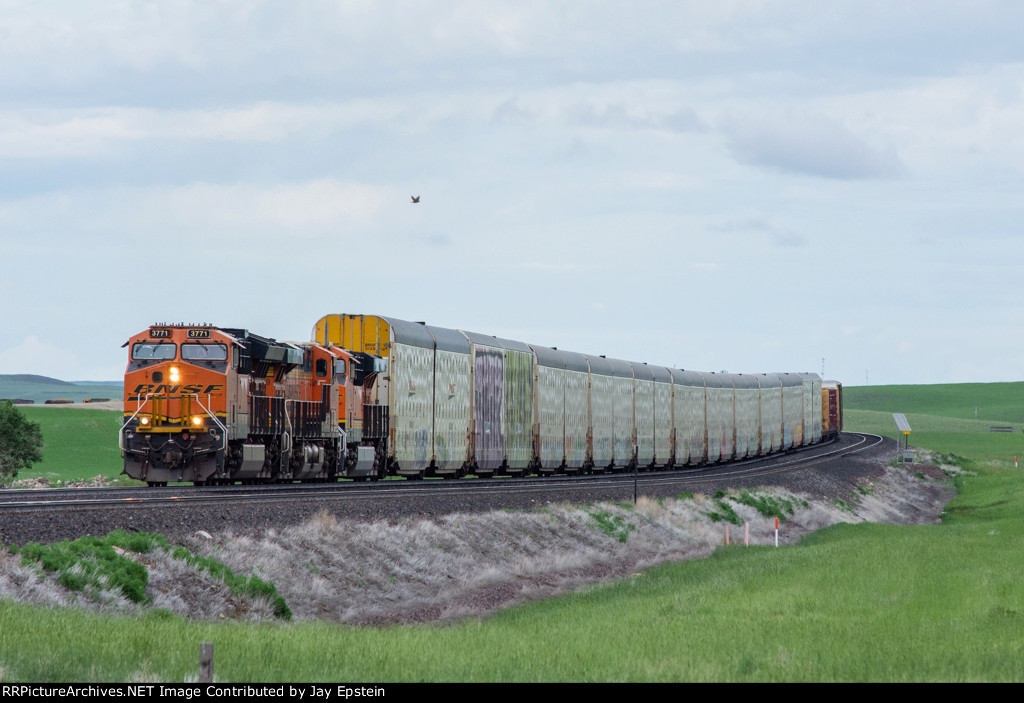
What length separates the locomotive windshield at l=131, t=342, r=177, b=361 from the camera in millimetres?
28312

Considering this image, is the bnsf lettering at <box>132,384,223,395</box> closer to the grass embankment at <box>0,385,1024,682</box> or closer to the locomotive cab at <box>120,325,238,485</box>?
the locomotive cab at <box>120,325,238,485</box>

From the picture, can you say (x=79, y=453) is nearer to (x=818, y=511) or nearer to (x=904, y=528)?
(x=818, y=511)

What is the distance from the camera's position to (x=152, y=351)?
28.6m

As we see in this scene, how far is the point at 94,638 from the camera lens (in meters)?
11.6

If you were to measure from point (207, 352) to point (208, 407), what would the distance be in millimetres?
1387

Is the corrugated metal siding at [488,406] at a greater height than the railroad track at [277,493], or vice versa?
the corrugated metal siding at [488,406]

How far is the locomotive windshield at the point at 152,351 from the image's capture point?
A: 2831cm

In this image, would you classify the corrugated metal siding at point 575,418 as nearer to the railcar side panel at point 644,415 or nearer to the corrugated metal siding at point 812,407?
the railcar side panel at point 644,415

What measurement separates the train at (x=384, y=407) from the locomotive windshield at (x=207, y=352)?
0.03 meters

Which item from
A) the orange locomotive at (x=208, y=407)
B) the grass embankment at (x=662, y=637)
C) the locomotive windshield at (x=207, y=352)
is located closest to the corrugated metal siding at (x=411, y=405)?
A: the orange locomotive at (x=208, y=407)

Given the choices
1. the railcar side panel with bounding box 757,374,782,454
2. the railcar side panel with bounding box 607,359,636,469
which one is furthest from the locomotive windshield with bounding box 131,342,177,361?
the railcar side panel with bounding box 757,374,782,454

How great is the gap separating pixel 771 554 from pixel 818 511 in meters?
17.0
